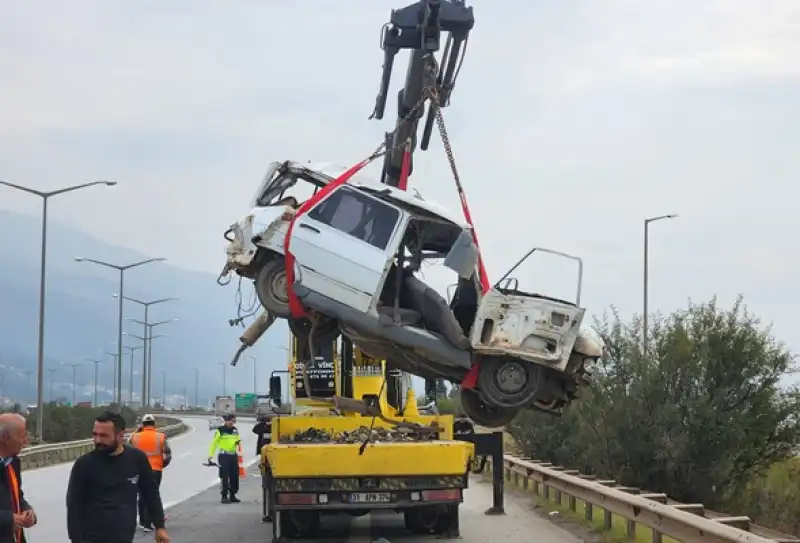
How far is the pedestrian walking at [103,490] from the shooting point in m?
6.98

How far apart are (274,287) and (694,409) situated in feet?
29.1

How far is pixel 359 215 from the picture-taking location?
464 inches

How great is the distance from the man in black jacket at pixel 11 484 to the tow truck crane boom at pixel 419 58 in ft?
21.2

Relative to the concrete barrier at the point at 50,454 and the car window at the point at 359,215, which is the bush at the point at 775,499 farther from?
the concrete barrier at the point at 50,454

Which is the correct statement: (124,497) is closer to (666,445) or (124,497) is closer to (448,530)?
(448,530)

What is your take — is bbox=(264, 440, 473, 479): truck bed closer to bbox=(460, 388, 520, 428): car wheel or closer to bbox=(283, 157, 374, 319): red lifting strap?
bbox=(460, 388, 520, 428): car wheel

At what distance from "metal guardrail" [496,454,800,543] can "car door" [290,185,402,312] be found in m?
3.45

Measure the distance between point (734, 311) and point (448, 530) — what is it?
775 centimetres

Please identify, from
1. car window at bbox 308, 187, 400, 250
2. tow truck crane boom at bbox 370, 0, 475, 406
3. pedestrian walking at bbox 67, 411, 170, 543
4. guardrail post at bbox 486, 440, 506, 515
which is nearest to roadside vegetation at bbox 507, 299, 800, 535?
guardrail post at bbox 486, 440, 506, 515

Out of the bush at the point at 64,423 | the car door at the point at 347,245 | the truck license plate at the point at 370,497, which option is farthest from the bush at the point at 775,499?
the bush at the point at 64,423

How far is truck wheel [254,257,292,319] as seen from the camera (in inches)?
470

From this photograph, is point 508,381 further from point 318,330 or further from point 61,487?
point 61,487

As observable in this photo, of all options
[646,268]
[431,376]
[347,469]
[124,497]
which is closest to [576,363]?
[431,376]

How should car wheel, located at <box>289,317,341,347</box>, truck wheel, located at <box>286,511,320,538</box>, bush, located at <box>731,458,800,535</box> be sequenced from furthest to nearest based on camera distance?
bush, located at <box>731,458,800,535</box> → truck wheel, located at <box>286,511,320,538</box> → car wheel, located at <box>289,317,341,347</box>
